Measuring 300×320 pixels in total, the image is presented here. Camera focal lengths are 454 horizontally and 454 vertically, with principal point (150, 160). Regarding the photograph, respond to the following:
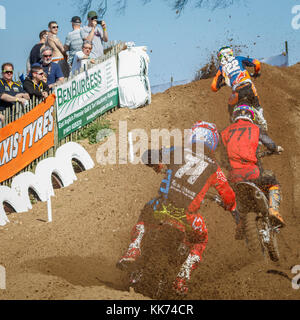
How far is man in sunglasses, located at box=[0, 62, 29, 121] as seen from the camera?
30.0 ft

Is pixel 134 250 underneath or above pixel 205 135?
underneath

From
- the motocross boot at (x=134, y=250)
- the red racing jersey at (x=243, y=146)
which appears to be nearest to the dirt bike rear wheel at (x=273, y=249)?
the red racing jersey at (x=243, y=146)

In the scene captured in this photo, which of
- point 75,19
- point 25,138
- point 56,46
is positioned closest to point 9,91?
point 25,138

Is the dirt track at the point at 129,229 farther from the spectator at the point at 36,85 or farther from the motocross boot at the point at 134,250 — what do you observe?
the spectator at the point at 36,85

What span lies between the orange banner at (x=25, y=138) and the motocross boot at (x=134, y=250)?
5245 millimetres

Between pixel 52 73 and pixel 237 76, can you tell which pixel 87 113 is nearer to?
pixel 52 73

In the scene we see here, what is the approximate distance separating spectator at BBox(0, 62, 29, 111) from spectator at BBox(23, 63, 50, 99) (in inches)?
5.5

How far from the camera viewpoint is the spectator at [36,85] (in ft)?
30.5

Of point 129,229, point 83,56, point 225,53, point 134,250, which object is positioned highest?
point 225,53

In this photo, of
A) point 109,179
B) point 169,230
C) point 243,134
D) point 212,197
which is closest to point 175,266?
point 169,230

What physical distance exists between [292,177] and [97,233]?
15.3ft

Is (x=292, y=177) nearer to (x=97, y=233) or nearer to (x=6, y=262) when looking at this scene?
(x=97, y=233)

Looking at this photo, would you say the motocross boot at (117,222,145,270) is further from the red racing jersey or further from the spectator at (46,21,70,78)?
the spectator at (46,21,70,78)

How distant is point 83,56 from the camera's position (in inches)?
428
